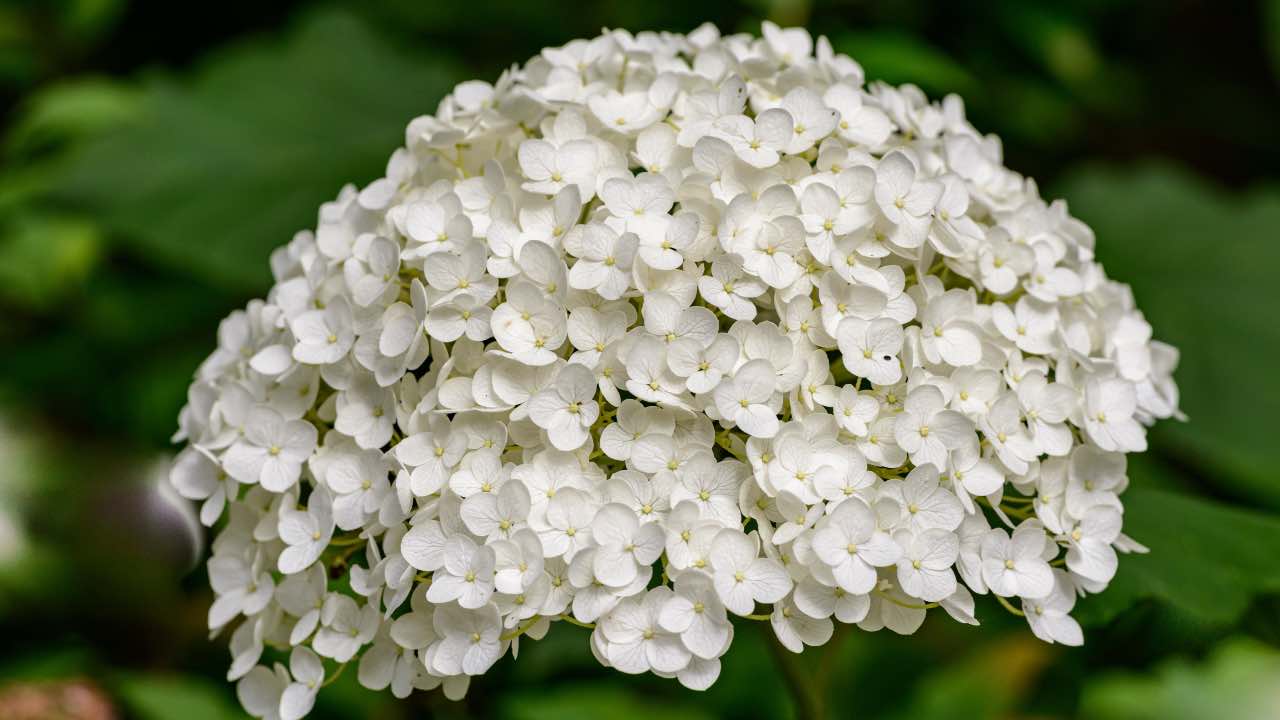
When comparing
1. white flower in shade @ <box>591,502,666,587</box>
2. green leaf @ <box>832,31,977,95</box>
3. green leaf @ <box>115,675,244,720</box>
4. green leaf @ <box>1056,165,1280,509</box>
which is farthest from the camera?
green leaf @ <box>1056,165,1280,509</box>

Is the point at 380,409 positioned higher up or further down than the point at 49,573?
higher up

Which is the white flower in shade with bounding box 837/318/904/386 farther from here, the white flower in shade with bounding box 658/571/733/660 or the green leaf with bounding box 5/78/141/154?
the green leaf with bounding box 5/78/141/154

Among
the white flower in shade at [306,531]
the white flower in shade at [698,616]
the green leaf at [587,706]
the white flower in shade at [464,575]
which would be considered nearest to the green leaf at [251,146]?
the green leaf at [587,706]

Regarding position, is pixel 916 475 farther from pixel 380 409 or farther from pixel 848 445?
pixel 380 409

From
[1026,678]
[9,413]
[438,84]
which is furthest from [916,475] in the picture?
[9,413]

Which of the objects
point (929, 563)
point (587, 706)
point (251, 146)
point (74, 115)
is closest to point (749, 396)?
point (929, 563)

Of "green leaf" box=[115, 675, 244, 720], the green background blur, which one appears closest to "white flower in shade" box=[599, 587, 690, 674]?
the green background blur

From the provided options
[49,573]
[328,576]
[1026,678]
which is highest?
[328,576]
